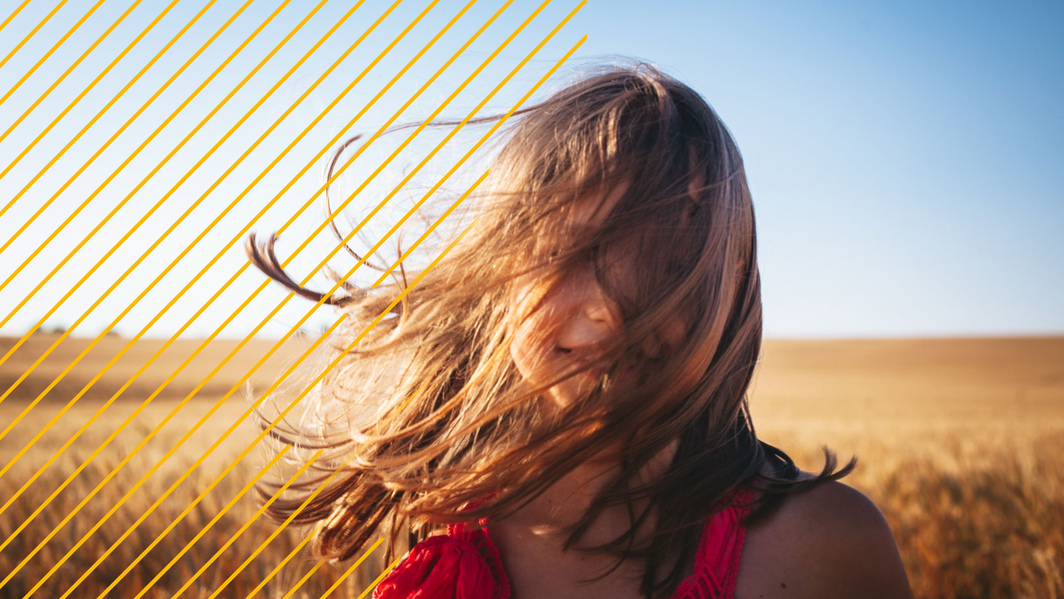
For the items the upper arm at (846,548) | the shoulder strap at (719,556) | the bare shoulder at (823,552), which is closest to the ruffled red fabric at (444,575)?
the shoulder strap at (719,556)

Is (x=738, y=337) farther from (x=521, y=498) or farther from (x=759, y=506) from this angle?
(x=521, y=498)

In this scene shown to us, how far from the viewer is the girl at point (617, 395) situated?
120 centimetres

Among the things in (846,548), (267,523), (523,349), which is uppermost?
(523,349)

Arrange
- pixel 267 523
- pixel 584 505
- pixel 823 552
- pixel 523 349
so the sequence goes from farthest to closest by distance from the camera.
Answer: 1. pixel 267 523
2. pixel 584 505
3. pixel 523 349
4. pixel 823 552

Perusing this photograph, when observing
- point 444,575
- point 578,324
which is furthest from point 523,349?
point 444,575

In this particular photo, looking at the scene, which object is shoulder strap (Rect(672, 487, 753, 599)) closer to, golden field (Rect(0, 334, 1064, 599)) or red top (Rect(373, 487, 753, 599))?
red top (Rect(373, 487, 753, 599))

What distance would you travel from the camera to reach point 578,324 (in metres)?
1.24

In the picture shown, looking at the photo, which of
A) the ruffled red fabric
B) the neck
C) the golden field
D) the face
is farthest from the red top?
the golden field

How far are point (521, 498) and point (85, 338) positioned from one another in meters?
27.8

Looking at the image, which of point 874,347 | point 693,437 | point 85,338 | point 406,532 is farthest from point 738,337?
point 874,347

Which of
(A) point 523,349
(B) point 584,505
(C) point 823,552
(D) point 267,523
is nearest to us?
(C) point 823,552

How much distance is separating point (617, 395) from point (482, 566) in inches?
18.3

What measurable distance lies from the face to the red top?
329 millimetres

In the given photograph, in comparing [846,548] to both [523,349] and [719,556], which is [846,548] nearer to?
[719,556]
